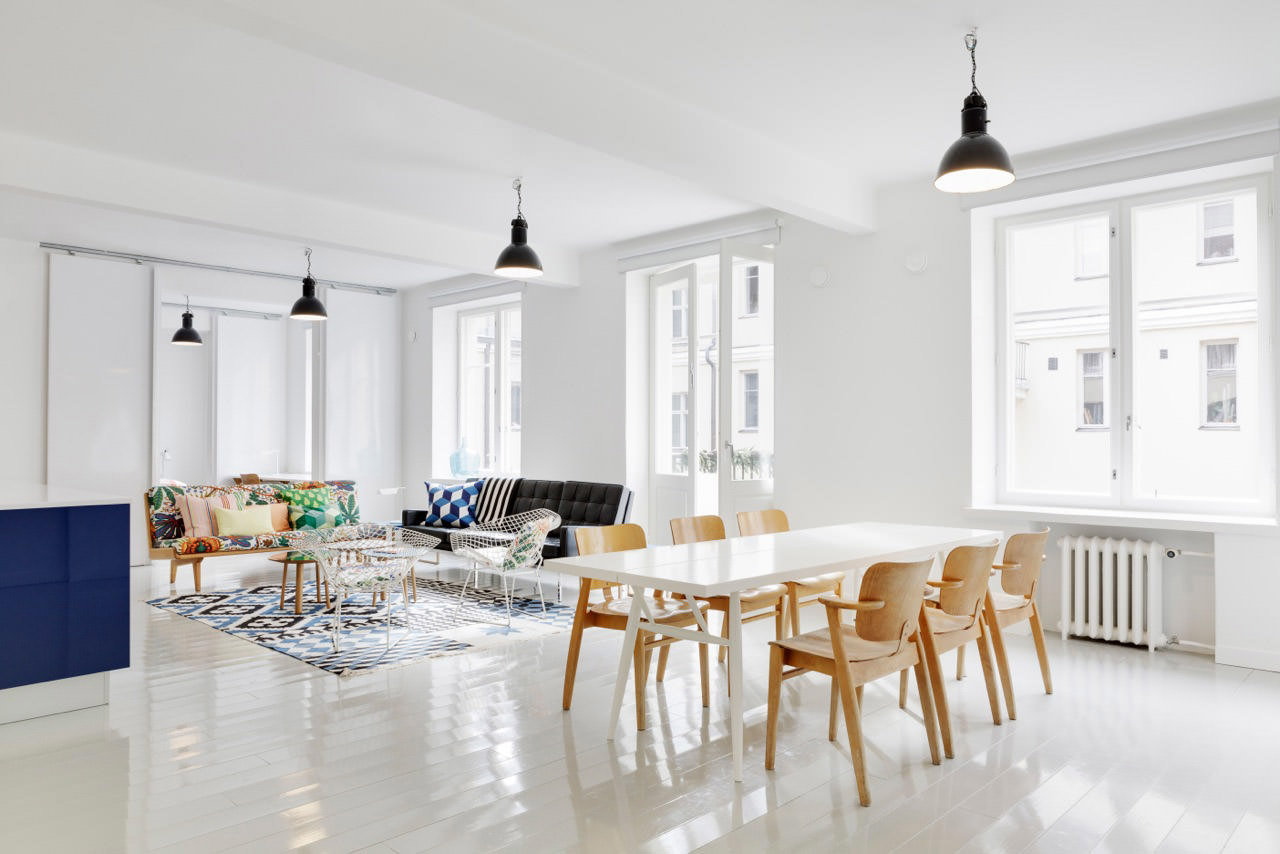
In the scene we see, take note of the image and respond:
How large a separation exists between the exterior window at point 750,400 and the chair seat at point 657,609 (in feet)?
8.41

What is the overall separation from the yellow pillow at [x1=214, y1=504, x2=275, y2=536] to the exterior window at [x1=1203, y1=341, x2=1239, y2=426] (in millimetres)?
7366

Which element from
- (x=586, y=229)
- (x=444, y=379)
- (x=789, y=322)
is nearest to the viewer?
(x=789, y=322)

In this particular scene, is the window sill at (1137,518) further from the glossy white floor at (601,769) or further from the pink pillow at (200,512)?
the pink pillow at (200,512)

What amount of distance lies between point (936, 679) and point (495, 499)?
5.58 meters

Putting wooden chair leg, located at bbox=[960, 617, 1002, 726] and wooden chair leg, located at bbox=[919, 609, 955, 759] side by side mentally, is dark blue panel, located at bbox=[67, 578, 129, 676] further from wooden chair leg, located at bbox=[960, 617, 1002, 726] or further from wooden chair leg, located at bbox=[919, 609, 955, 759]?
wooden chair leg, located at bbox=[960, 617, 1002, 726]

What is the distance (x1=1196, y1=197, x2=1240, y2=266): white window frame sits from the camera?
4.96m

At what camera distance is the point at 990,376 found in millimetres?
5777

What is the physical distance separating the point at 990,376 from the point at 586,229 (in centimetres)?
358

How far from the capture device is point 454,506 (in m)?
8.26

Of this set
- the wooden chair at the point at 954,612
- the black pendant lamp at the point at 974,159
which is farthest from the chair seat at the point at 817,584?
the black pendant lamp at the point at 974,159

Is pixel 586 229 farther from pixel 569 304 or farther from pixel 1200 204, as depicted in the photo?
pixel 1200 204

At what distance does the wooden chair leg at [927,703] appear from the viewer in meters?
3.19

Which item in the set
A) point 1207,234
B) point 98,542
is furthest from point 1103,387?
point 98,542

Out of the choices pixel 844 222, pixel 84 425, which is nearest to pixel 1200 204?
pixel 844 222
